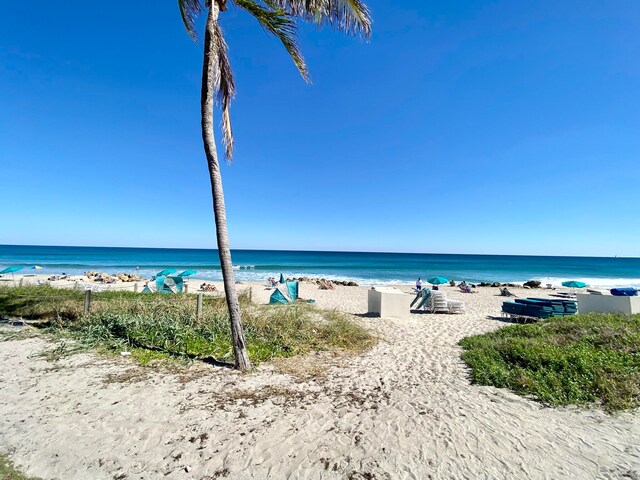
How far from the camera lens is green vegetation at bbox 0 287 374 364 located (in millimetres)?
6477

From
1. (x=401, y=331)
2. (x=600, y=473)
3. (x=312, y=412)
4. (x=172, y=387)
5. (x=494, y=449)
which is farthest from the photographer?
(x=401, y=331)

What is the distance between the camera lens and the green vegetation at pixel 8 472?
9.31 ft

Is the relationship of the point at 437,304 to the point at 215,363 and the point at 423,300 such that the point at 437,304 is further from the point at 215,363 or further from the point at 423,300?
the point at 215,363

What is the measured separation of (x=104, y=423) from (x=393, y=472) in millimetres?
3463

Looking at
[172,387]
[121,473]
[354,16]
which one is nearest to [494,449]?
[121,473]

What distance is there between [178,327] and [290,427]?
14.8ft

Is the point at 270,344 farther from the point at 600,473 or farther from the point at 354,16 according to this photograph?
the point at 354,16

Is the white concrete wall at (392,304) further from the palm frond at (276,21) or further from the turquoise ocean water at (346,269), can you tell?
the turquoise ocean water at (346,269)

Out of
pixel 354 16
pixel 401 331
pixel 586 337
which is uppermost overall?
pixel 354 16

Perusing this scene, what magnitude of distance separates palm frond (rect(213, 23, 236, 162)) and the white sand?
4.55 m

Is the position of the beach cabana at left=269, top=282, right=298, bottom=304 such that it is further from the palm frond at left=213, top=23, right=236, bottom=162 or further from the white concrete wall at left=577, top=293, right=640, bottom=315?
the white concrete wall at left=577, top=293, right=640, bottom=315

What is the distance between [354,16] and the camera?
555cm

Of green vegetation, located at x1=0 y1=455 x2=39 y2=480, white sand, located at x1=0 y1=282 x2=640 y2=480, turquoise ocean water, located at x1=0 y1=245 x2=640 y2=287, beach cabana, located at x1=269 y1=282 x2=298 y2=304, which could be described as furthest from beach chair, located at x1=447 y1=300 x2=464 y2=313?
turquoise ocean water, located at x1=0 y1=245 x2=640 y2=287

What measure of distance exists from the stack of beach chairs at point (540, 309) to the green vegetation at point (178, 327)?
710cm
